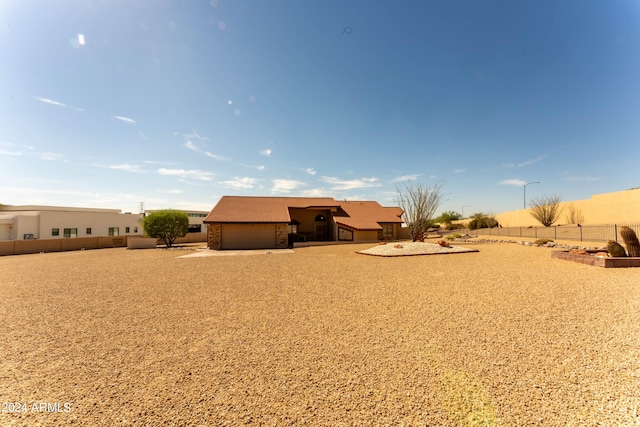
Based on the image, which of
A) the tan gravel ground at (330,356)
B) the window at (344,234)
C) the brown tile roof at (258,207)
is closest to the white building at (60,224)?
the brown tile roof at (258,207)

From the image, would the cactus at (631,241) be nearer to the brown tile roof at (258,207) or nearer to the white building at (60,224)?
the brown tile roof at (258,207)

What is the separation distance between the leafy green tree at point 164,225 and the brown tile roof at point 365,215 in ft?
62.7

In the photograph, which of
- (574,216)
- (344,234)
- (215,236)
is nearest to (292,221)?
(344,234)

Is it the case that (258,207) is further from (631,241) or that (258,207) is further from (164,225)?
(631,241)

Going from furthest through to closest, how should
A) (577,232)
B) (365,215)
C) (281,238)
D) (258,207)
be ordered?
1. (365,215)
2. (258,207)
3. (577,232)
4. (281,238)

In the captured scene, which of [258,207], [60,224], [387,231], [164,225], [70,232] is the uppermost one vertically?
[258,207]

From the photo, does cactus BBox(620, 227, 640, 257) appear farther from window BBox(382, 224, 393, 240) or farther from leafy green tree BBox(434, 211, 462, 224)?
leafy green tree BBox(434, 211, 462, 224)

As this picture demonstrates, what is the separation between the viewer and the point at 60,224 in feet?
118

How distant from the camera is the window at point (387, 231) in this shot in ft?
103

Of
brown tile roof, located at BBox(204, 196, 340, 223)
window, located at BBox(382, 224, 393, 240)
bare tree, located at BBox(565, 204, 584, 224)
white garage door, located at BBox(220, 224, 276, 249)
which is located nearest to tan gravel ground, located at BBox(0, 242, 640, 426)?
white garage door, located at BBox(220, 224, 276, 249)

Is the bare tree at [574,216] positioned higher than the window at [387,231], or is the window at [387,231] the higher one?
the bare tree at [574,216]

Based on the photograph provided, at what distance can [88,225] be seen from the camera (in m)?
38.5

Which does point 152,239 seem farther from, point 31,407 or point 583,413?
point 583,413

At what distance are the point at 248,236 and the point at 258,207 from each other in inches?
177
